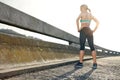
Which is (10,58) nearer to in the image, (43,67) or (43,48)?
(43,67)

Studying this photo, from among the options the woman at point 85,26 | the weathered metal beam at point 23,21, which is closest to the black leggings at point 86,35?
the woman at point 85,26

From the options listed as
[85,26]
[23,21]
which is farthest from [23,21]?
[85,26]

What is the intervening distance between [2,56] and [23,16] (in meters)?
0.93

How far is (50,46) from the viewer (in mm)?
6223

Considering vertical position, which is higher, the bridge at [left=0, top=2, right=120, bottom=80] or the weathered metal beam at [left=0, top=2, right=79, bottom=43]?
the weathered metal beam at [left=0, top=2, right=79, bottom=43]

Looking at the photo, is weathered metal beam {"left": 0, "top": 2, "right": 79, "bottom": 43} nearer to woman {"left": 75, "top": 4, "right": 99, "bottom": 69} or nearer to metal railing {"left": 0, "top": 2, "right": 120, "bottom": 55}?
metal railing {"left": 0, "top": 2, "right": 120, "bottom": 55}

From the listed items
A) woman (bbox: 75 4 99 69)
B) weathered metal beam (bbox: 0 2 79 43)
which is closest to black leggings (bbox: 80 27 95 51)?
woman (bbox: 75 4 99 69)

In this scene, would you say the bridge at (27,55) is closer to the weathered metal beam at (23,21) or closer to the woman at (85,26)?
the weathered metal beam at (23,21)

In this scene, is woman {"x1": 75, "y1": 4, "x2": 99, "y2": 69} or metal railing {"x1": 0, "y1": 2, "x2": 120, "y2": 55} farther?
woman {"x1": 75, "y1": 4, "x2": 99, "y2": 69}

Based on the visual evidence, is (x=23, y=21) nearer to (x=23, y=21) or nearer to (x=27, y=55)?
(x=23, y=21)

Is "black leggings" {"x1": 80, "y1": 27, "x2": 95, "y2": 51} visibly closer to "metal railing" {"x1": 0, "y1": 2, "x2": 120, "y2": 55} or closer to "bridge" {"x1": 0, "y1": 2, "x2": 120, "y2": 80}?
"metal railing" {"x1": 0, "y1": 2, "x2": 120, "y2": 55}

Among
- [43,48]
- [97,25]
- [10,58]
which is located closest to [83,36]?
[97,25]

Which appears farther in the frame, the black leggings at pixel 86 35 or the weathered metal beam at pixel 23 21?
the black leggings at pixel 86 35

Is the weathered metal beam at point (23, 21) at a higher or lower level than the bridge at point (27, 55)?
higher
